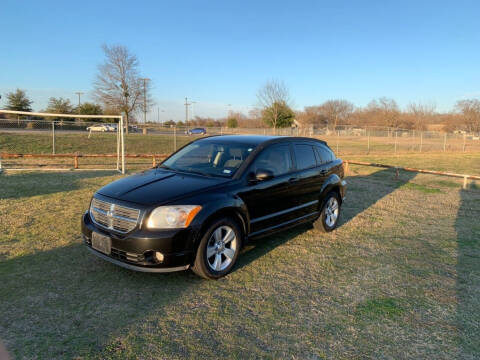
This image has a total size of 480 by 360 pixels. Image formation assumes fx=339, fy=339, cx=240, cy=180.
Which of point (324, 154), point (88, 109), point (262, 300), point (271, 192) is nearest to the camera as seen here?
point (262, 300)

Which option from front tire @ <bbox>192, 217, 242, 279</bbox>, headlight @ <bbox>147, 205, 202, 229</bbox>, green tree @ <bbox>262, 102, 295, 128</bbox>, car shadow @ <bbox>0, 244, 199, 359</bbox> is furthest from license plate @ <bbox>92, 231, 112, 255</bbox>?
green tree @ <bbox>262, 102, 295, 128</bbox>

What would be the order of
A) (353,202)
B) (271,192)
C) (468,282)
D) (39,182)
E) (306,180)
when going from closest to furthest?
(468,282), (271,192), (306,180), (353,202), (39,182)

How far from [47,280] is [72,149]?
18.1m

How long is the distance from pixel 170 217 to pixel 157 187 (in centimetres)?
56

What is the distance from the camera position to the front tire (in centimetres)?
371

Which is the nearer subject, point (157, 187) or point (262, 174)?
point (157, 187)

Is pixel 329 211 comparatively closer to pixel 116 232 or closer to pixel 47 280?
pixel 116 232

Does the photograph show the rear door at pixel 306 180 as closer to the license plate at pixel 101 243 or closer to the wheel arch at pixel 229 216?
the wheel arch at pixel 229 216

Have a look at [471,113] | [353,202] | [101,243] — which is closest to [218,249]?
[101,243]

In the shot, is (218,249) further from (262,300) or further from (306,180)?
(306,180)

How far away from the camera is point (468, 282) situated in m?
4.08

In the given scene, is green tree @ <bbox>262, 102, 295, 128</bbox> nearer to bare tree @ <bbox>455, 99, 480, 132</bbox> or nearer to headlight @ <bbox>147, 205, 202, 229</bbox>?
headlight @ <bbox>147, 205, 202, 229</bbox>

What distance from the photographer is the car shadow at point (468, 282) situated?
2920 millimetres

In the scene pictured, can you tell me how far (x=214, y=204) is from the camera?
12.4ft
